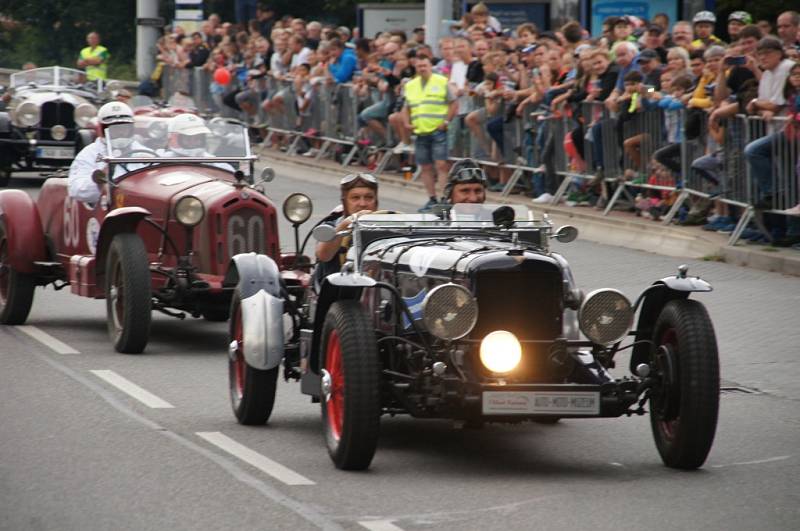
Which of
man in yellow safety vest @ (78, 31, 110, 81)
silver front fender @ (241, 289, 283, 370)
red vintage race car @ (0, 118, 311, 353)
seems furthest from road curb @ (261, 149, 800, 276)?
man in yellow safety vest @ (78, 31, 110, 81)

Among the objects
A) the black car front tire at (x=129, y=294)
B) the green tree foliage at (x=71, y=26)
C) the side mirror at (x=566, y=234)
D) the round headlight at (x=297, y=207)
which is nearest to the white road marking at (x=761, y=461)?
the side mirror at (x=566, y=234)

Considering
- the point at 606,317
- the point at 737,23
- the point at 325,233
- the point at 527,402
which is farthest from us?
the point at 737,23

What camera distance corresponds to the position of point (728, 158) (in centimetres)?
1641

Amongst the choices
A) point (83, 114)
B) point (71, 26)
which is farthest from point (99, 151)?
point (71, 26)

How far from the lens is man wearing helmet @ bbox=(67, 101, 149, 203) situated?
1327 cm

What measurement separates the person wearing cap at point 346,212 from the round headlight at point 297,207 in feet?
6.91

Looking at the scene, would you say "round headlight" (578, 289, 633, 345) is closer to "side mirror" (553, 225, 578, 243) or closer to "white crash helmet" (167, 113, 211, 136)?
"side mirror" (553, 225, 578, 243)

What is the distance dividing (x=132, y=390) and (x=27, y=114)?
16.0m

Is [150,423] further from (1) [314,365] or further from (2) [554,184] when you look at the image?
(2) [554,184]

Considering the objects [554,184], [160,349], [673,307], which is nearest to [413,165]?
[554,184]

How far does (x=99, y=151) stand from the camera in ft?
44.2

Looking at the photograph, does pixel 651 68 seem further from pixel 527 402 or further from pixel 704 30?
pixel 527 402

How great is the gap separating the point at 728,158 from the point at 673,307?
28.5ft

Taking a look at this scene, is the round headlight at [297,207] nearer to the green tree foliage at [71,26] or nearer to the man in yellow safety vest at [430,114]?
the man in yellow safety vest at [430,114]
